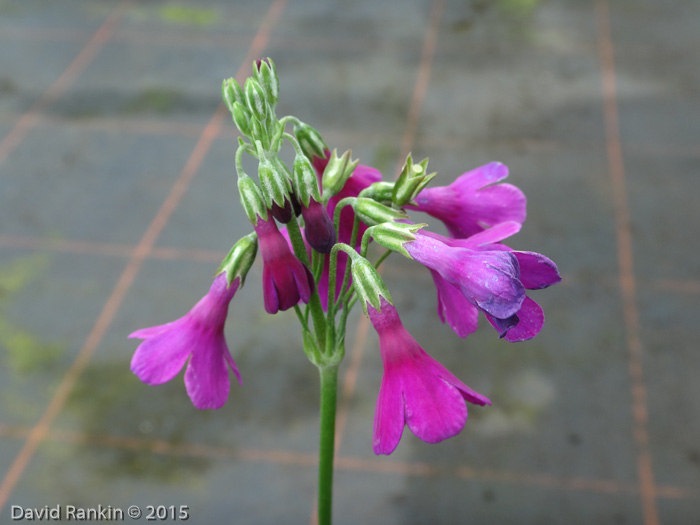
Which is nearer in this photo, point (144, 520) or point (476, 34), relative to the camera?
point (144, 520)

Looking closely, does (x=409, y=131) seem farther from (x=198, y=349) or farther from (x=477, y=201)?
(x=198, y=349)

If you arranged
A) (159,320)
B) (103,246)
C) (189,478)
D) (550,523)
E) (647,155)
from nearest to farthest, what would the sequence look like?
(550,523)
(189,478)
(159,320)
(103,246)
(647,155)

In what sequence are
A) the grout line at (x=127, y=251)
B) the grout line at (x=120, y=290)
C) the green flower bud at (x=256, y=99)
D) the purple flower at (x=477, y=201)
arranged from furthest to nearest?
the grout line at (x=127, y=251), the grout line at (x=120, y=290), the purple flower at (x=477, y=201), the green flower bud at (x=256, y=99)

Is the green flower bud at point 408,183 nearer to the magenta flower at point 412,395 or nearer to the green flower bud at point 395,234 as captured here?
the green flower bud at point 395,234

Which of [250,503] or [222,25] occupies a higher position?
[222,25]

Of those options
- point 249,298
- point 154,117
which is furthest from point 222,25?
point 249,298

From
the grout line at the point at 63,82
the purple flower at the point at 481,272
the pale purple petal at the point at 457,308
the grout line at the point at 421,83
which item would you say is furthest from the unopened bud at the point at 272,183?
the grout line at the point at 63,82

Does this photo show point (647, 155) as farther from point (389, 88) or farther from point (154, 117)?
point (154, 117)

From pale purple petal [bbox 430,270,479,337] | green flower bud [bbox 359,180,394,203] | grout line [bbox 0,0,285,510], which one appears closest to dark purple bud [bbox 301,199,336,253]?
green flower bud [bbox 359,180,394,203]
